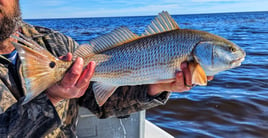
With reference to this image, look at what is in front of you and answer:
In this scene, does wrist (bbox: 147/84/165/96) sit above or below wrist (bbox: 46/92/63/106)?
below

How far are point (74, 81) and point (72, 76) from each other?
0.04 m

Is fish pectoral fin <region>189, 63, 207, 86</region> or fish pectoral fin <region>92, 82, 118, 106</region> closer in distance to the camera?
fish pectoral fin <region>189, 63, 207, 86</region>

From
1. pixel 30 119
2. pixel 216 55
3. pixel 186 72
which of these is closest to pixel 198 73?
pixel 186 72

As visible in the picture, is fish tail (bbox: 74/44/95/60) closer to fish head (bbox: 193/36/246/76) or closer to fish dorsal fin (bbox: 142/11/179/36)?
fish dorsal fin (bbox: 142/11/179/36)

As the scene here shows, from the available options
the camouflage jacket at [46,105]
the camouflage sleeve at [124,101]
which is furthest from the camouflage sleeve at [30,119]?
the camouflage sleeve at [124,101]

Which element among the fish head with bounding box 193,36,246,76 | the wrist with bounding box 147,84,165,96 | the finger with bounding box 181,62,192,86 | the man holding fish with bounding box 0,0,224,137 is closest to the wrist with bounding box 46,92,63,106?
the man holding fish with bounding box 0,0,224,137

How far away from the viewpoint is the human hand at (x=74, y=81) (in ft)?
6.92

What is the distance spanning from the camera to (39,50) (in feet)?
6.64

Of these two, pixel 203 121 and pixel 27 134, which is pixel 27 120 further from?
pixel 203 121

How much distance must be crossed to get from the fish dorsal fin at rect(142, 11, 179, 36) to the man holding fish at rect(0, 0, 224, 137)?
34cm

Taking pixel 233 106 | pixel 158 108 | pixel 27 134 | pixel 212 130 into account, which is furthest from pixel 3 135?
pixel 233 106

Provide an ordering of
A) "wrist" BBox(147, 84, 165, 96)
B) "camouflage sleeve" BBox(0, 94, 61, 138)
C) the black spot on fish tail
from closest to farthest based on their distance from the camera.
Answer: the black spot on fish tail, "camouflage sleeve" BBox(0, 94, 61, 138), "wrist" BBox(147, 84, 165, 96)

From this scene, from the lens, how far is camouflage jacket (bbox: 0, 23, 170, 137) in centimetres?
221

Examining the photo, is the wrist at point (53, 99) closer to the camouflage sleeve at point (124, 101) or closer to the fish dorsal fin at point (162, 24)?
the camouflage sleeve at point (124, 101)
